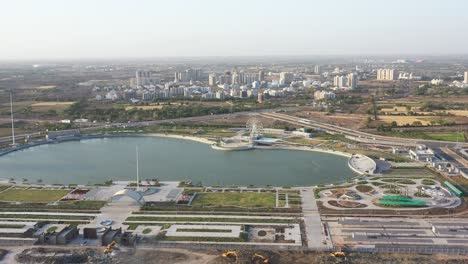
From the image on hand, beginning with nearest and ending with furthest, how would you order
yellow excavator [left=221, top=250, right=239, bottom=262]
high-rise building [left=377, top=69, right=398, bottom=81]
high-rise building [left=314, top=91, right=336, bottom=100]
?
yellow excavator [left=221, top=250, right=239, bottom=262]
high-rise building [left=314, top=91, right=336, bottom=100]
high-rise building [left=377, top=69, right=398, bottom=81]

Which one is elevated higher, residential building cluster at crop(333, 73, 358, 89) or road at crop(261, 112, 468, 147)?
residential building cluster at crop(333, 73, 358, 89)

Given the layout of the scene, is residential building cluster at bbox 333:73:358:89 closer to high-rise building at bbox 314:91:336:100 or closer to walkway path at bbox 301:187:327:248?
high-rise building at bbox 314:91:336:100

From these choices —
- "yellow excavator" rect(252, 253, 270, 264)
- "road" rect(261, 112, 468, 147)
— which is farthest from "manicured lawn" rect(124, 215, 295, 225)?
"road" rect(261, 112, 468, 147)

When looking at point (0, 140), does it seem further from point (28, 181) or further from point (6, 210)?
point (6, 210)

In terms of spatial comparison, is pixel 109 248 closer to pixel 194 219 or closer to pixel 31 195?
pixel 194 219

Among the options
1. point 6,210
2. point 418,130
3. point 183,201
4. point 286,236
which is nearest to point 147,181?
point 183,201

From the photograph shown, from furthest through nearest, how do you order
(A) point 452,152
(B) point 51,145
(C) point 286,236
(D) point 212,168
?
(B) point 51,145 < (A) point 452,152 < (D) point 212,168 < (C) point 286,236
